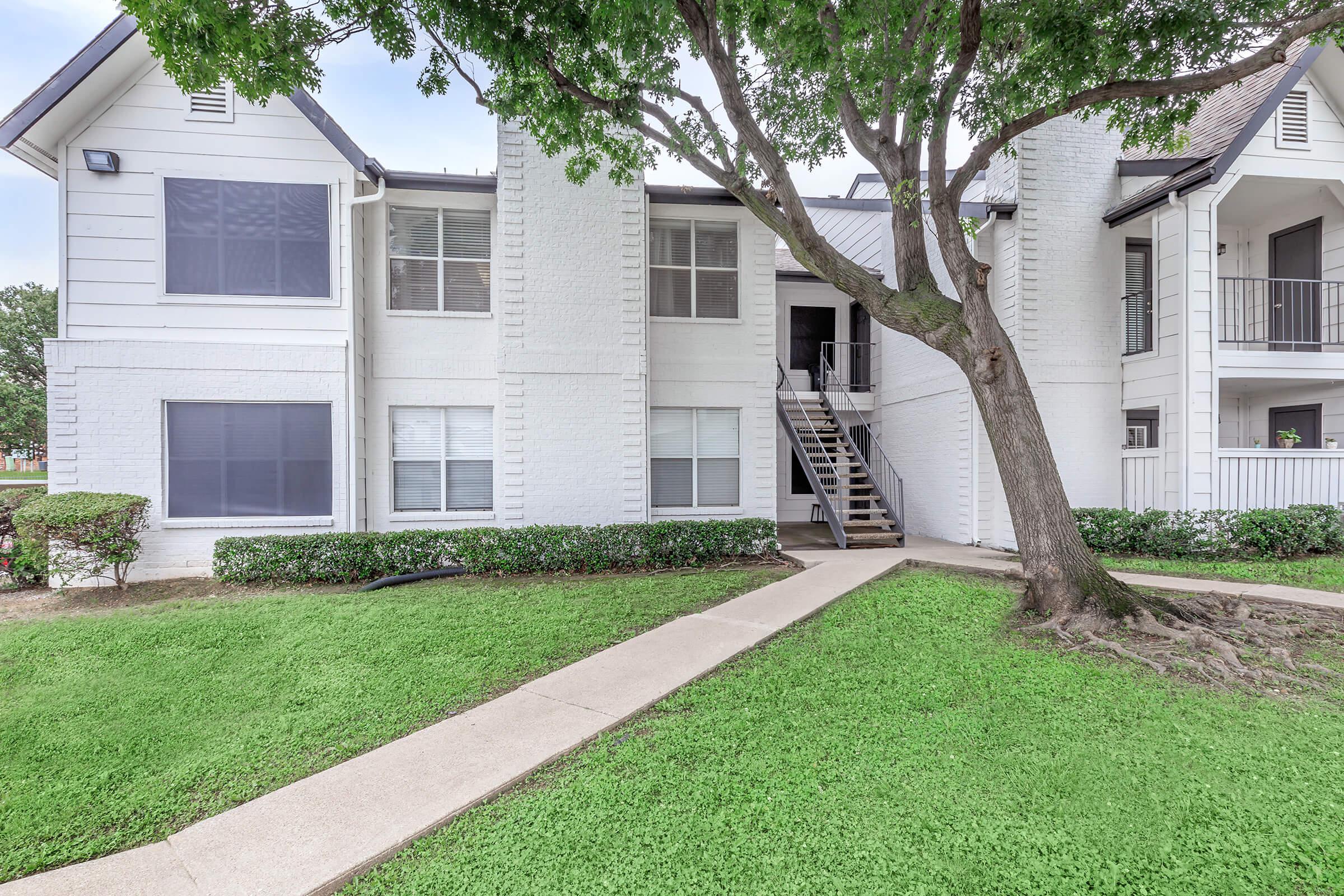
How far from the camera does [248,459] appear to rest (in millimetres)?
8453

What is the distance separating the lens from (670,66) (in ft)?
24.5

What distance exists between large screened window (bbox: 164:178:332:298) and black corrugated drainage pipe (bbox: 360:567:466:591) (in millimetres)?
4342

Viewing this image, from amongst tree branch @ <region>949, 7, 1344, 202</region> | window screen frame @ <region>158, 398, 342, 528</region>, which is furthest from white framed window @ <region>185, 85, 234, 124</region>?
tree branch @ <region>949, 7, 1344, 202</region>

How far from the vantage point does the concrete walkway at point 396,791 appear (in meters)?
2.58

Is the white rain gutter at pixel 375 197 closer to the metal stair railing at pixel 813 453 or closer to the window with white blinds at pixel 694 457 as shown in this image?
the window with white blinds at pixel 694 457

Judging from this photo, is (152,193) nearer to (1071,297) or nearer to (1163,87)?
(1163,87)

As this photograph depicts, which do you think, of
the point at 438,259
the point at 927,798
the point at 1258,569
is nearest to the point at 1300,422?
the point at 1258,569

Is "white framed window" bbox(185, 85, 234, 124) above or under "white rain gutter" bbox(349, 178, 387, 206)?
above

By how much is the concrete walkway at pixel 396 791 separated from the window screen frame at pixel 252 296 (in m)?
7.06

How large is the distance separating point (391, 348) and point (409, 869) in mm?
8147

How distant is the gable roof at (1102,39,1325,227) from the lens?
877 centimetres

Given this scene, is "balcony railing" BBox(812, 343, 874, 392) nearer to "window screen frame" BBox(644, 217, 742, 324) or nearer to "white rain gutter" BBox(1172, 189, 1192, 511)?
"window screen frame" BBox(644, 217, 742, 324)

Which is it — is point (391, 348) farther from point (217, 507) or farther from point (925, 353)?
point (925, 353)

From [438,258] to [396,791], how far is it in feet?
27.1
